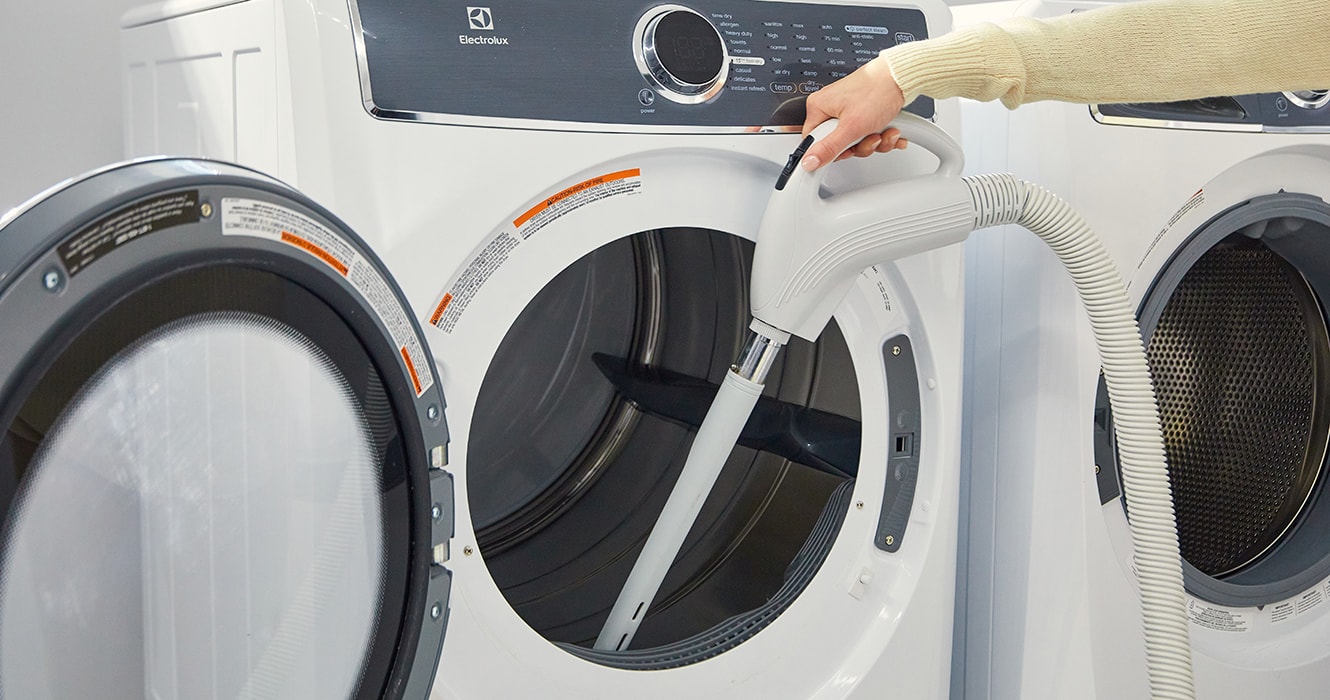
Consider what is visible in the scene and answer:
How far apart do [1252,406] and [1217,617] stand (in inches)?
10.5

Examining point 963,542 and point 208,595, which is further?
point 963,542

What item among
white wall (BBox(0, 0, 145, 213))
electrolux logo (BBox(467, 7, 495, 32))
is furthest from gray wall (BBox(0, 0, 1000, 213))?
electrolux logo (BBox(467, 7, 495, 32))

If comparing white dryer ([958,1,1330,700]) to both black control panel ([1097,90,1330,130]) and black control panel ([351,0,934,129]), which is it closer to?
black control panel ([1097,90,1330,130])

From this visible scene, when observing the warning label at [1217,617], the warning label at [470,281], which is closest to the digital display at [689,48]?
the warning label at [470,281]

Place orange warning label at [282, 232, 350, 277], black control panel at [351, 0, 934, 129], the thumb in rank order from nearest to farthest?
1. orange warning label at [282, 232, 350, 277]
2. black control panel at [351, 0, 934, 129]
3. the thumb

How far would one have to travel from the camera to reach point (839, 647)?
1.11 meters

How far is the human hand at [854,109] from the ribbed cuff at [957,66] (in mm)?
12

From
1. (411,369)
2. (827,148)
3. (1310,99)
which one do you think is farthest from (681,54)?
(1310,99)

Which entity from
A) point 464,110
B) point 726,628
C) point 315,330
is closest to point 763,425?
point 726,628

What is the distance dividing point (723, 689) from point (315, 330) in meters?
0.55

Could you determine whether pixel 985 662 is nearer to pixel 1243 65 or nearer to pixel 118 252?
pixel 1243 65

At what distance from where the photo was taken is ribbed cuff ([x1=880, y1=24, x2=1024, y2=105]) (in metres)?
0.97

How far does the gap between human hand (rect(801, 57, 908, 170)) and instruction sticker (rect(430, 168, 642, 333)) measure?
0.16 m

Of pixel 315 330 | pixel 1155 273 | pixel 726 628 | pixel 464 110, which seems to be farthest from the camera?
pixel 1155 273
